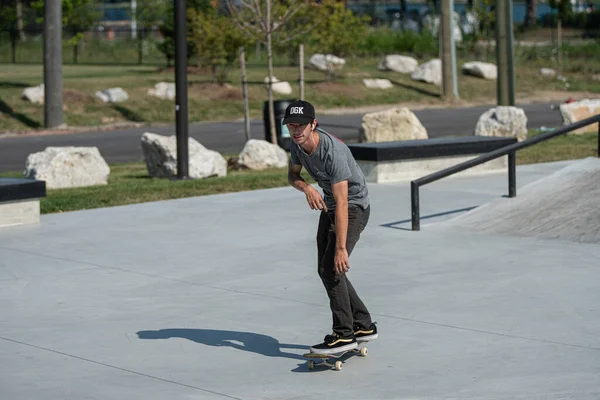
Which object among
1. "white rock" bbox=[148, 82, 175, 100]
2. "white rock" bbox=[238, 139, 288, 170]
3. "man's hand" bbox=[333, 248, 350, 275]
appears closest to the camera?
"man's hand" bbox=[333, 248, 350, 275]

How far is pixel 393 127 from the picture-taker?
66.8 ft

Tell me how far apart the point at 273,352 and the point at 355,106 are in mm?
30612

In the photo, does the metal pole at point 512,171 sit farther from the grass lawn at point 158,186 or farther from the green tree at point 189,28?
the green tree at point 189,28

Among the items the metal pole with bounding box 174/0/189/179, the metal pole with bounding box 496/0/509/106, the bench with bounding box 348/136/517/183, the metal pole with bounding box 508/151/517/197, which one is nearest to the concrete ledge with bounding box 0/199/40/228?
the metal pole with bounding box 174/0/189/179

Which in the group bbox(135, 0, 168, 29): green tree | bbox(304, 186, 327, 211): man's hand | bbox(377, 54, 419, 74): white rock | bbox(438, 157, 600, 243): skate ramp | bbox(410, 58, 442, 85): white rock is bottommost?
bbox(438, 157, 600, 243): skate ramp

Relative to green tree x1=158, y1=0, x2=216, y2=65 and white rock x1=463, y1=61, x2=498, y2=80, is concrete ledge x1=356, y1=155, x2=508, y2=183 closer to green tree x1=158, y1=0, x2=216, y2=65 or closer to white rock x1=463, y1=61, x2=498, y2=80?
green tree x1=158, y1=0, x2=216, y2=65

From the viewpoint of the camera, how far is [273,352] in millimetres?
7262

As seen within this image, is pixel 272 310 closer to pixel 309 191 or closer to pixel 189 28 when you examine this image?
pixel 309 191

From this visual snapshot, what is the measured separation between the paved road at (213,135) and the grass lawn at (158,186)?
4.52m

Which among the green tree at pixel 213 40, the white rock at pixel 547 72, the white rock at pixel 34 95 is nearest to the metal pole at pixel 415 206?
the green tree at pixel 213 40

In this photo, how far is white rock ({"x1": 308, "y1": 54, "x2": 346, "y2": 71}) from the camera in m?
41.5

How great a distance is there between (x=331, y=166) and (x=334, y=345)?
108 centimetres

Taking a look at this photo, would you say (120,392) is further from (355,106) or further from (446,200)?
(355,106)

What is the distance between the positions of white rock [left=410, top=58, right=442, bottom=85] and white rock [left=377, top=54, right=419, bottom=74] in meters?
1.22
